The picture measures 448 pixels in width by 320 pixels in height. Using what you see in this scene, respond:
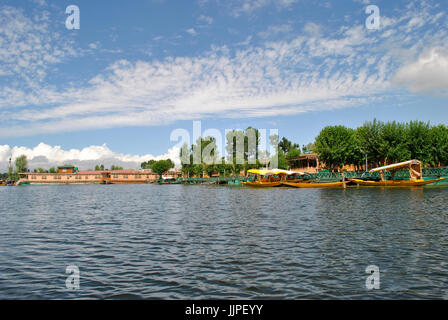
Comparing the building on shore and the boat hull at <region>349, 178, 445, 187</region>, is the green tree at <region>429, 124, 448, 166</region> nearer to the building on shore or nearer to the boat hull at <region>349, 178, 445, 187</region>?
the boat hull at <region>349, 178, 445, 187</region>

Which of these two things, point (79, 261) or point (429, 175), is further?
point (429, 175)

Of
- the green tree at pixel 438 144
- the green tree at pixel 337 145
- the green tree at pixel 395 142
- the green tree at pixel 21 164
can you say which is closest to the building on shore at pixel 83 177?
the green tree at pixel 21 164

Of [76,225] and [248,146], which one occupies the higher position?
[248,146]

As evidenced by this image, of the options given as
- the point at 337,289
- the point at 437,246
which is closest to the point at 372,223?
the point at 437,246

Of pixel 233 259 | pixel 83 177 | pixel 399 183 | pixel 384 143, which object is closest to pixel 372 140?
pixel 384 143

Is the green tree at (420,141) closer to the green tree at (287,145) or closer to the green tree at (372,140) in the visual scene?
the green tree at (372,140)

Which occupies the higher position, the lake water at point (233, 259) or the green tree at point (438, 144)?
the green tree at point (438, 144)

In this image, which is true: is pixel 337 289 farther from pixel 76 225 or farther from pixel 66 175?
pixel 66 175

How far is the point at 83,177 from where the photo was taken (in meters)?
167

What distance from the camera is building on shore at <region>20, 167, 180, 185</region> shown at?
531ft

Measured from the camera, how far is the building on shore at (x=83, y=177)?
6378 inches

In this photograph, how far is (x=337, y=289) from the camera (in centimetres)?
945
